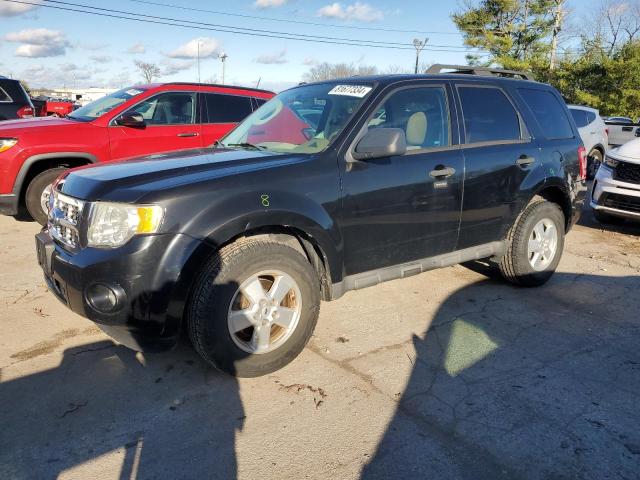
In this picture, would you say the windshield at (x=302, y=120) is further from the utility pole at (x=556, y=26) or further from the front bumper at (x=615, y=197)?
the utility pole at (x=556, y=26)

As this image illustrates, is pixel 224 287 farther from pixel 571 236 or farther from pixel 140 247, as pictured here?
pixel 571 236

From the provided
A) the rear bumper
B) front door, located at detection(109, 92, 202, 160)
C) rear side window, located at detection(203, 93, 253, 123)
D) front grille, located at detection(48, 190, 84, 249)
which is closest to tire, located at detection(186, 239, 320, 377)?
front grille, located at detection(48, 190, 84, 249)

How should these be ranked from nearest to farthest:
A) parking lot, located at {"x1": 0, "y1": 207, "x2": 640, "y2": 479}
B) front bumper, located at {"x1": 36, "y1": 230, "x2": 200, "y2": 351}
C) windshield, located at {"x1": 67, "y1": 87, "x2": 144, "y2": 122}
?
parking lot, located at {"x1": 0, "y1": 207, "x2": 640, "y2": 479}
front bumper, located at {"x1": 36, "y1": 230, "x2": 200, "y2": 351}
windshield, located at {"x1": 67, "y1": 87, "x2": 144, "y2": 122}

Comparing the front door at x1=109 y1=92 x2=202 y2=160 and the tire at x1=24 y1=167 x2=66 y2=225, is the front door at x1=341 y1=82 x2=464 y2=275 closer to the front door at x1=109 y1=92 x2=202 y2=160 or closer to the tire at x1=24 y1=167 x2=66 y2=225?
the front door at x1=109 y1=92 x2=202 y2=160

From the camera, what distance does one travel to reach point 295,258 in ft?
10.2

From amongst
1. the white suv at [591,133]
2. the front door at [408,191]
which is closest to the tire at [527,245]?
the front door at [408,191]

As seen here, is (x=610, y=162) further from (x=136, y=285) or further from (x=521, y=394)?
(x=136, y=285)

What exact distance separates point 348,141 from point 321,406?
5.60 feet

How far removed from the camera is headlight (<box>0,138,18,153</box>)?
231 inches

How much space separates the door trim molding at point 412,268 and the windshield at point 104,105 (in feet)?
15.4

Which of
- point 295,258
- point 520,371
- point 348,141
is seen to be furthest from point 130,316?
point 520,371

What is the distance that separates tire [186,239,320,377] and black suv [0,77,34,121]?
28.7 feet

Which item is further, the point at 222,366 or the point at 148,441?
the point at 222,366

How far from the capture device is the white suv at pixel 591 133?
36.9ft
